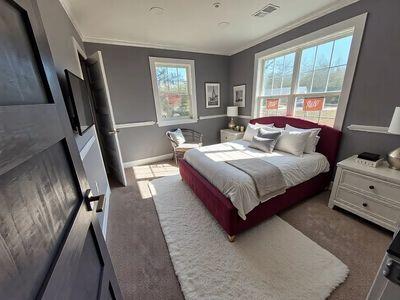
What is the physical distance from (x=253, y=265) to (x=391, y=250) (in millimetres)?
1132

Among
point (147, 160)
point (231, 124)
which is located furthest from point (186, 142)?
point (231, 124)

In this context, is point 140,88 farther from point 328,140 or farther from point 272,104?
point 328,140

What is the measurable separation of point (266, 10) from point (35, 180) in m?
3.19

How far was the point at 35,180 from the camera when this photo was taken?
0.45m

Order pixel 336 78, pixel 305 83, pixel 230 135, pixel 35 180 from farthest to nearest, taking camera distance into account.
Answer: pixel 230 135 → pixel 305 83 → pixel 336 78 → pixel 35 180

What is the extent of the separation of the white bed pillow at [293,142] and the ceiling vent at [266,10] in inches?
71.2

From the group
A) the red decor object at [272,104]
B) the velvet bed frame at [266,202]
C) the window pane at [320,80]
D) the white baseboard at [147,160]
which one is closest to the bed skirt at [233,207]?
the velvet bed frame at [266,202]

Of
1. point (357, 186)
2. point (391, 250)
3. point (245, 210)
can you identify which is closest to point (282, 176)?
point (245, 210)

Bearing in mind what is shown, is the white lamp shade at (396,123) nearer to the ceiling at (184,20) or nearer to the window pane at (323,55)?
the window pane at (323,55)

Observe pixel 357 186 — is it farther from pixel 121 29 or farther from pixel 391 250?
pixel 121 29

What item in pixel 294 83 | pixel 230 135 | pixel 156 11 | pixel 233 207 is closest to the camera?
pixel 233 207

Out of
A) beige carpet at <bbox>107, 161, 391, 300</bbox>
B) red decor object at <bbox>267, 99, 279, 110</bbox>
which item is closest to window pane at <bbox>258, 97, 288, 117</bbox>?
red decor object at <bbox>267, 99, 279, 110</bbox>

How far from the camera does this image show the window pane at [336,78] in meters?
2.45

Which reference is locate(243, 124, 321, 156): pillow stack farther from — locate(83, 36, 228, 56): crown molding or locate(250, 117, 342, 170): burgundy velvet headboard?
locate(83, 36, 228, 56): crown molding
